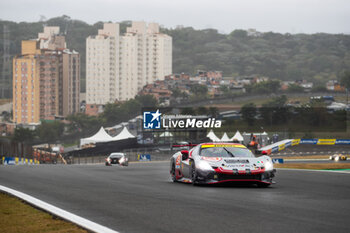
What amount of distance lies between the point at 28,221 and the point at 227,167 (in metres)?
6.47

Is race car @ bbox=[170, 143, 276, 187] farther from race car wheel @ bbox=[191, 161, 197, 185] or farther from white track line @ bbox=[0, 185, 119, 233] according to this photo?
white track line @ bbox=[0, 185, 119, 233]

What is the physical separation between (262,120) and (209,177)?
2814 inches

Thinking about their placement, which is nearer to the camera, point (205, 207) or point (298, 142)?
point (205, 207)

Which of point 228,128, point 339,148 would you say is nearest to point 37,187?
point 339,148

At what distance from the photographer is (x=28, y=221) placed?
8125 millimetres

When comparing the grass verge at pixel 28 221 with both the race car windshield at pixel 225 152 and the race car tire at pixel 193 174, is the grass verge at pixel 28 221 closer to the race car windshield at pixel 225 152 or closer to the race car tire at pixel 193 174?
the race car tire at pixel 193 174

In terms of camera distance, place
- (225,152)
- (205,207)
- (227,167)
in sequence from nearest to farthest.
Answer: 1. (205,207)
2. (227,167)
3. (225,152)

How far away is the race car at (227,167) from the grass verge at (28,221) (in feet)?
16.7

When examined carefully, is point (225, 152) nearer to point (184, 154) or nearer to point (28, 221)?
point (184, 154)

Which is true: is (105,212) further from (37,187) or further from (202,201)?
(37,187)

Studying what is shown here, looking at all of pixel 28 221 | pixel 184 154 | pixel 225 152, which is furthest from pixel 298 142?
pixel 28 221

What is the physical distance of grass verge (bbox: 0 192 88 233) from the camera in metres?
7.43

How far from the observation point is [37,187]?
12.9 meters

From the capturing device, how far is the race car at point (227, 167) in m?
13.8
